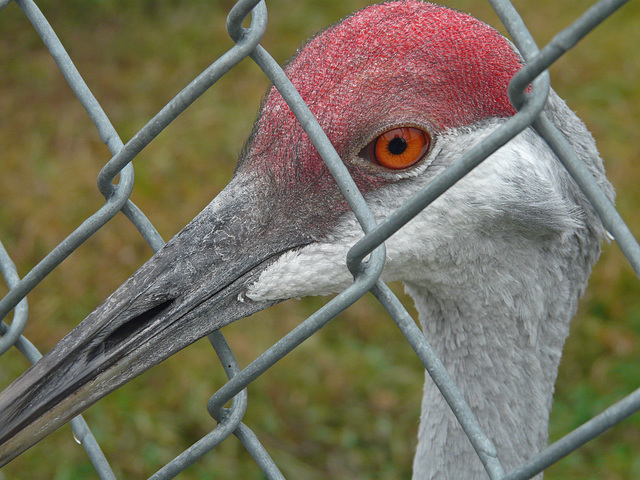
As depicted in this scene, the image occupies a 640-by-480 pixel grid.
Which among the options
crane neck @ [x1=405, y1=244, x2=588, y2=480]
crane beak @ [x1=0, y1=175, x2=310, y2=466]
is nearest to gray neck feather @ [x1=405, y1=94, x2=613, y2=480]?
crane neck @ [x1=405, y1=244, x2=588, y2=480]

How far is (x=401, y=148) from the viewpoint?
53.7 inches

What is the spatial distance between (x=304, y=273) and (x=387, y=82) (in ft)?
1.35

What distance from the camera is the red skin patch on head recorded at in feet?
4.37

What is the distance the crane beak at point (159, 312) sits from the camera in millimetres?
1184

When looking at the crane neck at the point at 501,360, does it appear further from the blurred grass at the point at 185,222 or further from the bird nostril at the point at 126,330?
the blurred grass at the point at 185,222

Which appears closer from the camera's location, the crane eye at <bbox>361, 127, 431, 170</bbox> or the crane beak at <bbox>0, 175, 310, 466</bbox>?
the crane beak at <bbox>0, 175, 310, 466</bbox>

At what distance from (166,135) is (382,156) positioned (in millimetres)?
3113

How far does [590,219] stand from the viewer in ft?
5.14

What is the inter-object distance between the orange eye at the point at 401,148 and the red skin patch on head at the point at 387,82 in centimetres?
2

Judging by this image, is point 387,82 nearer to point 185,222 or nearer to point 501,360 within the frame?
point 501,360

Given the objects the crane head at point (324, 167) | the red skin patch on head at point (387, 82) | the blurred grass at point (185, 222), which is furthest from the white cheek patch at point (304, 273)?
the blurred grass at point (185, 222)

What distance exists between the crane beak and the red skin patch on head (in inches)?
4.8

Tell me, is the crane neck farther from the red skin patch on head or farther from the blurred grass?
the blurred grass

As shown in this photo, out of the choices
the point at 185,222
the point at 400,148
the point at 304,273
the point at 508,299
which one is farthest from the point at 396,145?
the point at 185,222
